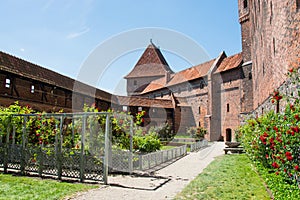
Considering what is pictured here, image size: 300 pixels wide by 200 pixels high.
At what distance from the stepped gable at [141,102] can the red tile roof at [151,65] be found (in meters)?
14.8

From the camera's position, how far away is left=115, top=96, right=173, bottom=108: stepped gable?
116 ft

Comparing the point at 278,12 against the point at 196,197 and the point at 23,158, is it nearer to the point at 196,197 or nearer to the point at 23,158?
the point at 196,197

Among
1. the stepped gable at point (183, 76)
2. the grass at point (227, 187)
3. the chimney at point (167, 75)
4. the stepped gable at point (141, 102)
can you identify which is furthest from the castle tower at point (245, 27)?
the grass at point (227, 187)

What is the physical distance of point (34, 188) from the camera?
6.88m

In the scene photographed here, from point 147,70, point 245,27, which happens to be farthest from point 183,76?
point 245,27

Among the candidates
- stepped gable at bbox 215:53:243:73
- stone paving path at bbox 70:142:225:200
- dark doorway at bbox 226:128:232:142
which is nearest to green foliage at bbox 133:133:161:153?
stone paving path at bbox 70:142:225:200

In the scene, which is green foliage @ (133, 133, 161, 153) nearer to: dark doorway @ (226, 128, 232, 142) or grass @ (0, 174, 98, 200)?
grass @ (0, 174, 98, 200)

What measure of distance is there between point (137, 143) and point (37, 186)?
18.9ft

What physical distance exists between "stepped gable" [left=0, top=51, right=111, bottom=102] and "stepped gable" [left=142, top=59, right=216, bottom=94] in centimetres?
1908

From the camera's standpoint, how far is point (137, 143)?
40.0ft

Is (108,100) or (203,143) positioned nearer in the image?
(203,143)

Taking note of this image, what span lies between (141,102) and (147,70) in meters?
18.9

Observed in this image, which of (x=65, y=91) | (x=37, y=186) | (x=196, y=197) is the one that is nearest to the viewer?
(x=196, y=197)

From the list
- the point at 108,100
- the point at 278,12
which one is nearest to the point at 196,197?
the point at 278,12
